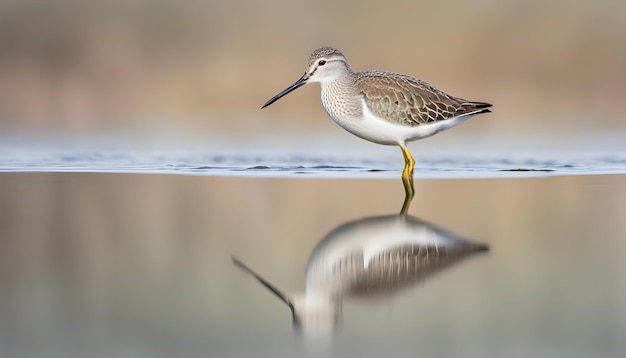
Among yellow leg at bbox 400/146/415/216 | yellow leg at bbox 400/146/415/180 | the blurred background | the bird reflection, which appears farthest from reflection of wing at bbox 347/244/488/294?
the blurred background

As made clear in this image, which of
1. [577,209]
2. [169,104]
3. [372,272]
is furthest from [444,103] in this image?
[169,104]

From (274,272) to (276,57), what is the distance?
35.5ft

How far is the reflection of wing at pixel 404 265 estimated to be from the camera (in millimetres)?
5359

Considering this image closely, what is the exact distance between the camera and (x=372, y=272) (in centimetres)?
563

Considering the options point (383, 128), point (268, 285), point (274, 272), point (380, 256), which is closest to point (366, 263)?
point (380, 256)

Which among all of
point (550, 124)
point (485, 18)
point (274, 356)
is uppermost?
point (485, 18)

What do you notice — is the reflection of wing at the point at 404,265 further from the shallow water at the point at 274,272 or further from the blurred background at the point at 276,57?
the blurred background at the point at 276,57

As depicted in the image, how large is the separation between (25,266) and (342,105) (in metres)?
4.55

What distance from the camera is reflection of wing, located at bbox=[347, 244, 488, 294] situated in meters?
5.36

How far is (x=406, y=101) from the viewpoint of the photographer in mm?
9844

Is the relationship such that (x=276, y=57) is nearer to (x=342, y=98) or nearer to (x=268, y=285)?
(x=342, y=98)

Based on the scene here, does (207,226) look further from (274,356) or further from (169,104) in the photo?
(169,104)

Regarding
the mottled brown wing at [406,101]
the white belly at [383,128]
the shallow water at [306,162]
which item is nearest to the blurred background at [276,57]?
the shallow water at [306,162]

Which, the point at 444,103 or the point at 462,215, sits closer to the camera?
the point at 462,215
